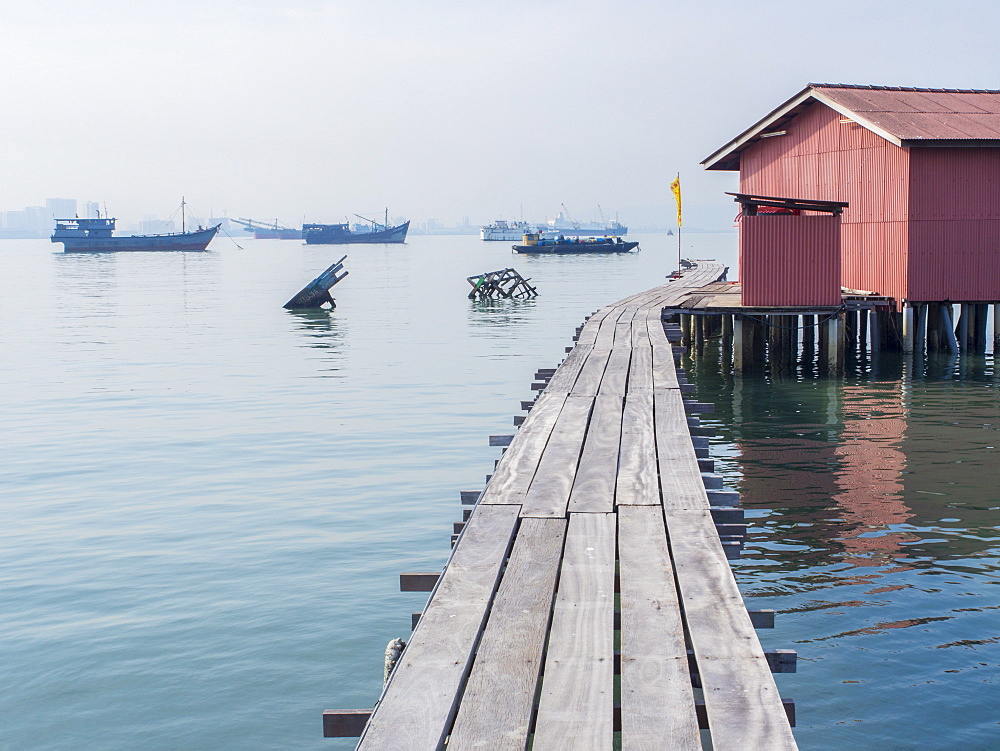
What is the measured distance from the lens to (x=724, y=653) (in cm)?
470

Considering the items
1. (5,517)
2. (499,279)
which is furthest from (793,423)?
(499,279)

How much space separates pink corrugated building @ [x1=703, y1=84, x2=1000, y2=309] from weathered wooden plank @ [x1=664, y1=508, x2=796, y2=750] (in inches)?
678

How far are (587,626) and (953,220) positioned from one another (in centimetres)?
2182

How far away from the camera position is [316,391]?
22.5m

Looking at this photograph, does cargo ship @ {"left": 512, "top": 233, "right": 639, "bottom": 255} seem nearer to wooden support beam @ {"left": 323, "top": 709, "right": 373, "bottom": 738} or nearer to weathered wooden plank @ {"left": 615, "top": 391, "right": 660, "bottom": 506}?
weathered wooden plank @ {"left": 615, "top": 391, "right": 660, "bottom": 506}

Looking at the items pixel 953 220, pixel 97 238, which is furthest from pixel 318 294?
pixel 97 238

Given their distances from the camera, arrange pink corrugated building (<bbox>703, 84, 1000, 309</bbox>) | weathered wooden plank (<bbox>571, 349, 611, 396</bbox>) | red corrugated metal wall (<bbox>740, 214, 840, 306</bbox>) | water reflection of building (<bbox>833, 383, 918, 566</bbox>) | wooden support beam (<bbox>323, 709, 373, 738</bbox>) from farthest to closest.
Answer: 1. pink corrugated building (<bbox>703, 84, 1000, 309</bbox>)
2. red corrugated metal wall (<bbox>740, 214, 840, 306</bbox>)
3. weathered wooden plank (<bbox>571, 349, 611, 396</bbox>)
4. water reflection of building (<bbox>833, 383, 918, 566</bbox>)
5. wooden support beam (<bbox>323, 709, 373, 738</bbox>)

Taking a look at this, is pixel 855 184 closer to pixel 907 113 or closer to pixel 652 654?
pixel 907 113

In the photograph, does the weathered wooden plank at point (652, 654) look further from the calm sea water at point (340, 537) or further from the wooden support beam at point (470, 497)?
the calm sea water at point (340, 537)

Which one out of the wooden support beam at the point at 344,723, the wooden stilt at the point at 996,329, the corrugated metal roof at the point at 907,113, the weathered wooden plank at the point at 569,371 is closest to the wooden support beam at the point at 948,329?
the wooden stilt at the point at 996,329

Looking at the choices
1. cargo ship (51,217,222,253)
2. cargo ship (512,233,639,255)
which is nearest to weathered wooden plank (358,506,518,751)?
cargo ship (512,233,639,255)

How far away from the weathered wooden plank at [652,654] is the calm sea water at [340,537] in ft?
6.40

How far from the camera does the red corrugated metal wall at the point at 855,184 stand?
953 inches

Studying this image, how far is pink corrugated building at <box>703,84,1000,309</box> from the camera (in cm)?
A: 2267
